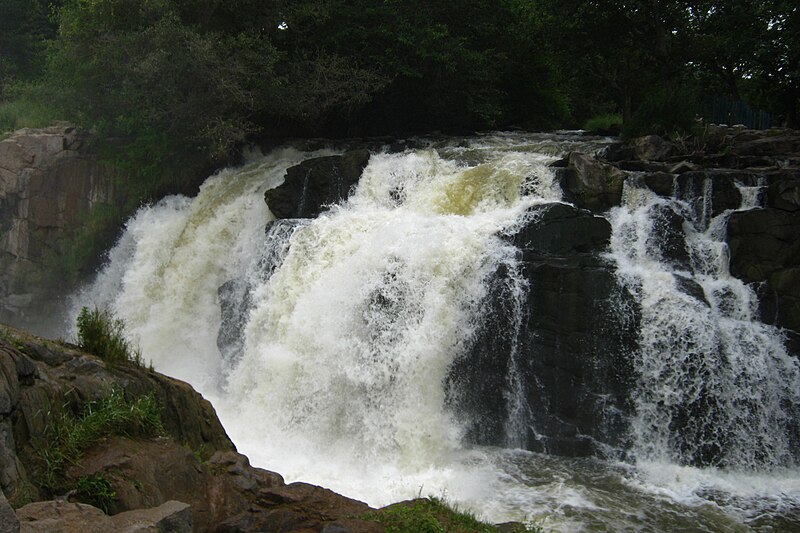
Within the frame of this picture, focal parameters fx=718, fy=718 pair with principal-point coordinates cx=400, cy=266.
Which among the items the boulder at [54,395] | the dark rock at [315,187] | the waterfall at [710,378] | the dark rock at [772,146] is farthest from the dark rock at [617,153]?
the boulder at [54,395]

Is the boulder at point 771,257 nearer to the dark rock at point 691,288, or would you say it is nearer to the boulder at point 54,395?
the dark rock at point 691,288

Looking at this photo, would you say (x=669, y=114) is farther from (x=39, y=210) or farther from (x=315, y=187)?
(x=39, y=210)

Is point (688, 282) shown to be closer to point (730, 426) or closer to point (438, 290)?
point (730, 426)

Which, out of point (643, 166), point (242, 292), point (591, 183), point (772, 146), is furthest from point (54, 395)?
point (772, 146)

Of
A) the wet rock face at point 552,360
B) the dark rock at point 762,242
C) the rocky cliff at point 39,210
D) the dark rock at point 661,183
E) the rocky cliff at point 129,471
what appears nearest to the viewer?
the rocky cliff at point 129,471

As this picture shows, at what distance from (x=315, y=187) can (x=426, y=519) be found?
928cm

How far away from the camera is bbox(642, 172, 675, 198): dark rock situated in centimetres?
1153

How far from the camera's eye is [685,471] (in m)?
9.30

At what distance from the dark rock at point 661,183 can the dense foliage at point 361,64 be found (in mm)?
3419

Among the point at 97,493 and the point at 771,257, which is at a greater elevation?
the point at 771,257

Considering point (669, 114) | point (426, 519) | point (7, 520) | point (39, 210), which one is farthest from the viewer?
point (39, 210)

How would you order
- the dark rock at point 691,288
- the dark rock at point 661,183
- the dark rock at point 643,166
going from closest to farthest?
the dark rock at point 691,288 < the dark rock at point 661,183 < the dark rock at point 643,166

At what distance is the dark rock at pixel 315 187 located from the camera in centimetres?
1432

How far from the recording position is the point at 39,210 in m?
17.3
